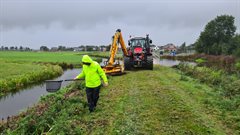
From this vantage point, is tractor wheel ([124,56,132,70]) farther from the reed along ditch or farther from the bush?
the bush

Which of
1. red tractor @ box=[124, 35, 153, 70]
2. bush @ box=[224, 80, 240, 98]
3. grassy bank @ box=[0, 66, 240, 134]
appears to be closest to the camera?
grassy bank @ box=[0, 66, 240, 134]

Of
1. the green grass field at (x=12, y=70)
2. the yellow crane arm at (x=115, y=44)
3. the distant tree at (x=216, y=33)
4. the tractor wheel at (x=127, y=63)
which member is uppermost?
the distant tree at (x=216, y=33)

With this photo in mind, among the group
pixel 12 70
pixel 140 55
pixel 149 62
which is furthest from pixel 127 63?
pixel 12 70

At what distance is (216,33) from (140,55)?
6583 centimetres

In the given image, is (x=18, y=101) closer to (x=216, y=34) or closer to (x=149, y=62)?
(x=149, y=62)

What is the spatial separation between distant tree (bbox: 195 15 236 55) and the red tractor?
5687cm

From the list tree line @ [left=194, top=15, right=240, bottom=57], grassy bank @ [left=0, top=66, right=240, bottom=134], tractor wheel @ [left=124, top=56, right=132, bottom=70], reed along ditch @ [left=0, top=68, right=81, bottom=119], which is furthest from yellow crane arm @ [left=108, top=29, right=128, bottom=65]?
tree line @ [left=194, top=15, right=240, bottom=57]

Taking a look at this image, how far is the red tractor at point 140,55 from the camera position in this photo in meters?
23.0

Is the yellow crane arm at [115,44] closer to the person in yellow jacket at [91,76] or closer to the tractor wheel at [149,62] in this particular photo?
the tractor wheel at [149,62]

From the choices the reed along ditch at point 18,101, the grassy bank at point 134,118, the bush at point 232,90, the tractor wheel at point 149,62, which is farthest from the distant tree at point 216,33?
the grassy bank at point 134,118

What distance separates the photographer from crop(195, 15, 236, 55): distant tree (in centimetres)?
8061

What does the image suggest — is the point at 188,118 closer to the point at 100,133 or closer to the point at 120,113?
the point at 120,113

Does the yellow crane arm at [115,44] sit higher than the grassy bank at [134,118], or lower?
higher

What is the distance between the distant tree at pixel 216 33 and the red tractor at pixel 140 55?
56.9m
